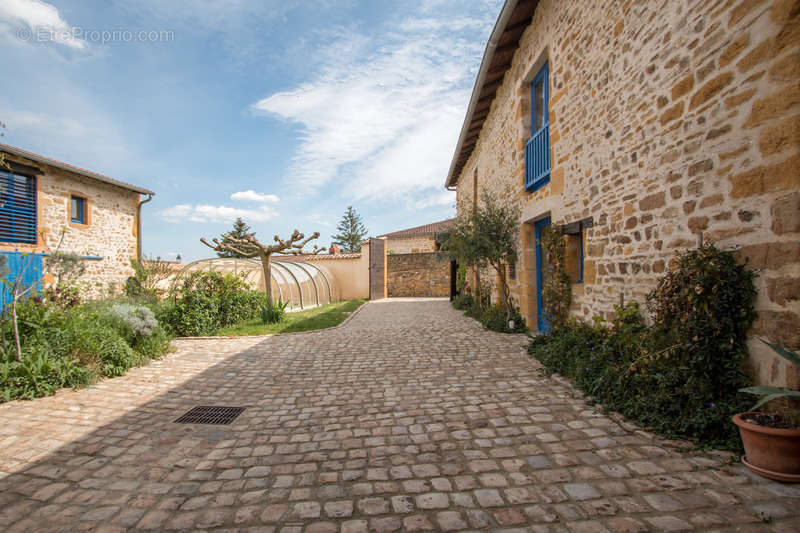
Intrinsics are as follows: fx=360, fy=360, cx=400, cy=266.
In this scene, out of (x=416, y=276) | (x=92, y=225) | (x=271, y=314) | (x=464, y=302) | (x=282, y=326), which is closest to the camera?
(x=282, y=326)

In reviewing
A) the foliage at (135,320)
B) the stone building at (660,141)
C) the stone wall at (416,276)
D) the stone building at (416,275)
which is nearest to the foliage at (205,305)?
the foliage at (135,320)

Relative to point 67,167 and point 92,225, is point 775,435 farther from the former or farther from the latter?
point 92,225

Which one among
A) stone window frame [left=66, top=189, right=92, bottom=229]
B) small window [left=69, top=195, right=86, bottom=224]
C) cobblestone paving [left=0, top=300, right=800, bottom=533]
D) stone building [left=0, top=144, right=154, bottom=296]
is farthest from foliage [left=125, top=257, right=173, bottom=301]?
cobblestone paving [left=0, top=300, right=800, bottom=533]

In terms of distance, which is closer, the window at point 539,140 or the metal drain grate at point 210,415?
the metal drain grate at point 210,415

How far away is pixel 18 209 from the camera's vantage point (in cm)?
969

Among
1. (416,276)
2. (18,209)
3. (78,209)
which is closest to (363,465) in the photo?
(18,209)

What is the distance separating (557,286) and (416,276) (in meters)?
14.2

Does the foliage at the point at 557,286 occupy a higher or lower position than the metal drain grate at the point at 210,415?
higher

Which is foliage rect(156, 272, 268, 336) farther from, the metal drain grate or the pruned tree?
the metal drain grate

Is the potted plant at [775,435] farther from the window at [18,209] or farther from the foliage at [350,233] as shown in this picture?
the foliage at [350,233]

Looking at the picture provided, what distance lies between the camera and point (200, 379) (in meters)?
4.62

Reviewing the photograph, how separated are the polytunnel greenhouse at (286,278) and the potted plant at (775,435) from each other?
9805mm

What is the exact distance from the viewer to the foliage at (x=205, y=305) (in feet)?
25.3

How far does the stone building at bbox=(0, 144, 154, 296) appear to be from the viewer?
31.4 ft
